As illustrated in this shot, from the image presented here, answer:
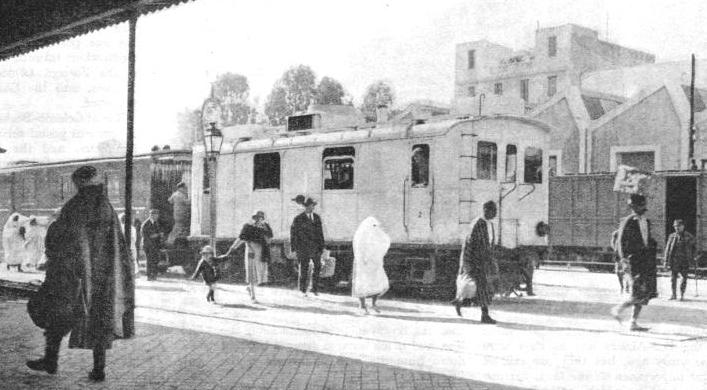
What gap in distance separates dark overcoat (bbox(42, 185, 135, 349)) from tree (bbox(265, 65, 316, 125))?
36.4 m

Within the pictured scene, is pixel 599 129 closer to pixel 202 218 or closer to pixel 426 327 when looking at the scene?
pixel 202 218

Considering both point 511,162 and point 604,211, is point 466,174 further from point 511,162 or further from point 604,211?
point 604,211

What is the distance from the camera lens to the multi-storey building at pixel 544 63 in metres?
41.9

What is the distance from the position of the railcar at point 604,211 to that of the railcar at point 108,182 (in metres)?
10.9

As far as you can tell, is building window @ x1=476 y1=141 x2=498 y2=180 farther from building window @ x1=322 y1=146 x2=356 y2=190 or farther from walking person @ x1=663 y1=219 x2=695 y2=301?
walking person @ x1=663 y1=219 x2=695 y2=301

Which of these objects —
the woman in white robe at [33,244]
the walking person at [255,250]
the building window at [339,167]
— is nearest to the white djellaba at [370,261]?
the walking person at [255,250]

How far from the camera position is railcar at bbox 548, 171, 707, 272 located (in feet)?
68.2

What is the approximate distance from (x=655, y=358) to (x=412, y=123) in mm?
7114

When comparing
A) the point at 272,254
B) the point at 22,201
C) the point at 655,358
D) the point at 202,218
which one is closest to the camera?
the point at 655,358

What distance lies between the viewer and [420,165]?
46.0 ft

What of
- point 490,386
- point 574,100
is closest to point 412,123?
point 490,386

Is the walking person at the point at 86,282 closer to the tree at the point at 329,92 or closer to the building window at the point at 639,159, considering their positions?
the building window at the point at 639,159

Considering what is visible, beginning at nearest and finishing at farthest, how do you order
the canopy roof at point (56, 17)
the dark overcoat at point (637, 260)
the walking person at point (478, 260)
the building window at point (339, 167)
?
the canopy roof at point (56, 17), the dark overcoat at point (637, 260), the walking person at point (478, 260), the building window at point (339, 167)

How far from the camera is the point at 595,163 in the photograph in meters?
29.2
